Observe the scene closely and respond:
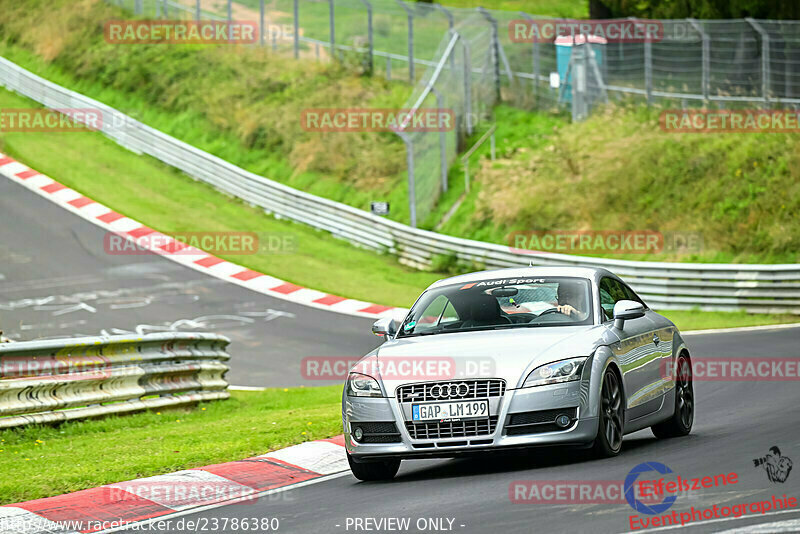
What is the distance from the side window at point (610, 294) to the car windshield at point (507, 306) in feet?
0.61

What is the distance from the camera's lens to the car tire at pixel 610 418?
8.48 m

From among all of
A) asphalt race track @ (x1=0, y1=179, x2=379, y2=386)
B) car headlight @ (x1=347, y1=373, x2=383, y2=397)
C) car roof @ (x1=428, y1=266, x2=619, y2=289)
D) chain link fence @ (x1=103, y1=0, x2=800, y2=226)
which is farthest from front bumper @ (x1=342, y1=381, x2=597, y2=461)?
chain link fence @ (x1=103, y1=0, x2=800, y2=226)

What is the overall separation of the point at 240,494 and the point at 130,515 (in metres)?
0.93

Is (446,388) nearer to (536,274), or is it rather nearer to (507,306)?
(507,306)

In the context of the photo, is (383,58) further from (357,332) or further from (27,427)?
(27,427)

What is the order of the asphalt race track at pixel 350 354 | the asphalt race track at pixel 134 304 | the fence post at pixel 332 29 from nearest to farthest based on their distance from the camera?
the asphalt race track at pixel 350 354, the asphalt race track at pixel 134 304, the fence post at pixel 332 29

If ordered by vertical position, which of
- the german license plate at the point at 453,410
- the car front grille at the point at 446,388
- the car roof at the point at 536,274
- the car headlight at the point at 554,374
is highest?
Result: the car roof at the point at 536,274

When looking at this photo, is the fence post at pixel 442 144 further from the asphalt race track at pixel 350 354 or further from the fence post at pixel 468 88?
the asphalt race track at pixel 350 354

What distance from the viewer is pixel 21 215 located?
30484mm

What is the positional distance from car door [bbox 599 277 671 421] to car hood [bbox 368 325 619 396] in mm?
252

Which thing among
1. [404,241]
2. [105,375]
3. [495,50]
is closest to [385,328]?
[105,375]

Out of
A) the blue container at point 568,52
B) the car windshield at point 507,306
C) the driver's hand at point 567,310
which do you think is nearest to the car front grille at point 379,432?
the car windshield at point 507,306

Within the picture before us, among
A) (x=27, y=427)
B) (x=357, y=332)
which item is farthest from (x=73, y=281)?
(x=27, y=427)

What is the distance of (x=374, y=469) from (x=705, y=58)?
21.7m
